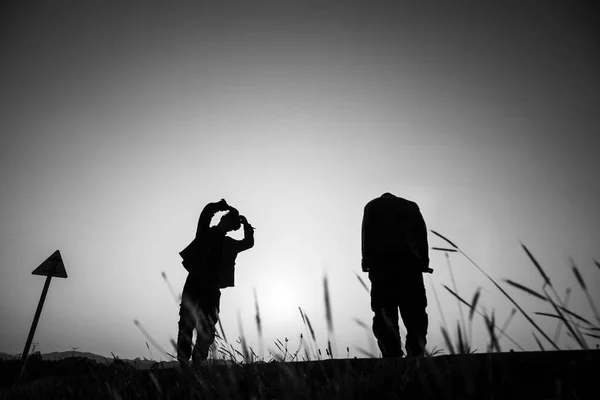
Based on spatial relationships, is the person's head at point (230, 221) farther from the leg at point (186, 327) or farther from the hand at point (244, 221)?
the leg at point (186, 327)

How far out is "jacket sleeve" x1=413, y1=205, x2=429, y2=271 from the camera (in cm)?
364

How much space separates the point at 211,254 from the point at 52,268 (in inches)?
127

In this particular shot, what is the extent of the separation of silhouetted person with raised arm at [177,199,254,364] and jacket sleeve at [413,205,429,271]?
8.13 ft

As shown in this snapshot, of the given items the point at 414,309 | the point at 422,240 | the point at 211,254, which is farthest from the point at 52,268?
the point at 422,240

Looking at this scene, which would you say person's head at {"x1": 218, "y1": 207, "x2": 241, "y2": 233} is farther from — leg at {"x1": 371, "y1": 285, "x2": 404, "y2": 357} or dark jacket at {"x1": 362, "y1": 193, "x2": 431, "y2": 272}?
leg at {"x1": 371, "y1": 285, "x2": 404, "y2": 357}

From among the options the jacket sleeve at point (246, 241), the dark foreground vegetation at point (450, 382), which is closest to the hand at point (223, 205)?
the jacket sleeve at point (246, 241)

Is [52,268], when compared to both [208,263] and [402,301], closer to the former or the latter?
[208,263]

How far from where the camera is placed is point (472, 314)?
0.71 m

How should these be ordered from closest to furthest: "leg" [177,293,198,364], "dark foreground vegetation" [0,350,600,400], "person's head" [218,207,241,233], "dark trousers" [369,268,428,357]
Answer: "dark foreground vegetation" [0,350,600,400] < "dark trousers" [369,268,428,357] < "leg" [177,293,198,364] < "person's head" [218,207,241,233]

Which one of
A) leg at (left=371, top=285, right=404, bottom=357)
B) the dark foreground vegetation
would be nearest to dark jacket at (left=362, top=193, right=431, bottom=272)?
leg at (left=371, top=285, right=404, bottom=357)

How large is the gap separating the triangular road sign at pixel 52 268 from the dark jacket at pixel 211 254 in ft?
8.82

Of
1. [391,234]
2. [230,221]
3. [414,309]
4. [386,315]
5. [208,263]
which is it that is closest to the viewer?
[386,315]

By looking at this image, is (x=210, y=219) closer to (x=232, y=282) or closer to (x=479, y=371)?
(x=232, y=282)

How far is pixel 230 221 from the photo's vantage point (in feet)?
16.8
